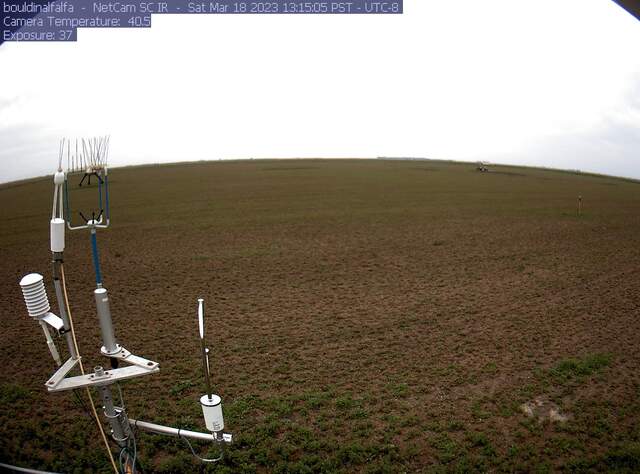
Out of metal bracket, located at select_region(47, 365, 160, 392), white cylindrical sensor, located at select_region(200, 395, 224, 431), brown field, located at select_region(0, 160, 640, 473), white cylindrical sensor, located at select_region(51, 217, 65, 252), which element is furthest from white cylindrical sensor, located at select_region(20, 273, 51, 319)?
brown field, located at select_region(0, 160, 640, 473)

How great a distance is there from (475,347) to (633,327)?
404cm

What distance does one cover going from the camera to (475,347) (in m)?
7.99

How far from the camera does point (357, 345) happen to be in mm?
8164

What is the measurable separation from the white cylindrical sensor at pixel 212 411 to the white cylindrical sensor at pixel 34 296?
1613 mm

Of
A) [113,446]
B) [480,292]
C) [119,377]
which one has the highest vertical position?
[119,377]

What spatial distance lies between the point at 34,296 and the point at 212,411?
1815 millimetres

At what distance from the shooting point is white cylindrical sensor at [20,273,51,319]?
3.31 metres

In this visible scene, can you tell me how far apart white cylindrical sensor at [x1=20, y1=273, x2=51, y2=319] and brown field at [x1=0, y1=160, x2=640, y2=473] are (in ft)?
8.74

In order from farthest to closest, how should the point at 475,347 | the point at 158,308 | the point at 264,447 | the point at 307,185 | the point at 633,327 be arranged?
the point at 307,185
the point at 158,308
the point at 633,327
the point at 475,347
the point at 264,447

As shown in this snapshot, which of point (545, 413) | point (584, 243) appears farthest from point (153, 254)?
point (584, 243)

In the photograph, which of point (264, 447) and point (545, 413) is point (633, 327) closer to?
point (545, 413)

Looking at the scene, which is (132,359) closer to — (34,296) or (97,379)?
(97,379)

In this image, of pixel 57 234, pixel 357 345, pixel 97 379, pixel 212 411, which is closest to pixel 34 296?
pixel 57 234

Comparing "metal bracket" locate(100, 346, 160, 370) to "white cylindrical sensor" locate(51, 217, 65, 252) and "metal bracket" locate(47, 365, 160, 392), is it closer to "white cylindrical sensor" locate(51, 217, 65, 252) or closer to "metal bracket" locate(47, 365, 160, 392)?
"metal bracket" locate(47, 365, 160, 392)
